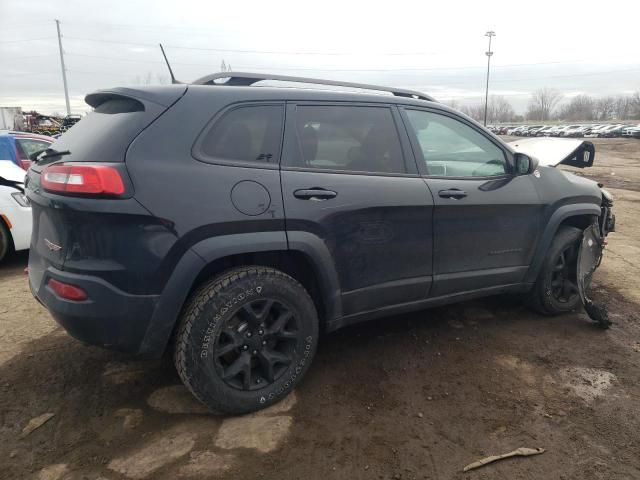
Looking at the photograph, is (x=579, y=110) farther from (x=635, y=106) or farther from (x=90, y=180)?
(x=90, y=180)

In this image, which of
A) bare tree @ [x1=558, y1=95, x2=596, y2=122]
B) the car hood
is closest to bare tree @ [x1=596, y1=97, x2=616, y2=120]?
bare tree @ [x1=558, y1=95, x2=596, y2=122]

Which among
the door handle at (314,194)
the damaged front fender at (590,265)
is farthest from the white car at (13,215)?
the damaged front fender at (590,265)

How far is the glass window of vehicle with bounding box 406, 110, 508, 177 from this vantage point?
332 cm

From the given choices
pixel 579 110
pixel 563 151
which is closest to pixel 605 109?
pixel 579 110

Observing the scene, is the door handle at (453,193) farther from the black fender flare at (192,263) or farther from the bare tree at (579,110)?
the bare tree at (579,110)

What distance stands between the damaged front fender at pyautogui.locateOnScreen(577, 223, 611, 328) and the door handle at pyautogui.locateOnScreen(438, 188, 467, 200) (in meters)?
1.42

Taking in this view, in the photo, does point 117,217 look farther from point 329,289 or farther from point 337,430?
point 337,430

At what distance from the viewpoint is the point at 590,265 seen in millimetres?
4195

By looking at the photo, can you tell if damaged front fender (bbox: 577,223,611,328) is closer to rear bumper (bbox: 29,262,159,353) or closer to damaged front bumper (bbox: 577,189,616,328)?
damaged front bumper (bbox: 577,189,616,328)

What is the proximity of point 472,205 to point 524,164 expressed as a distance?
0.66 meters

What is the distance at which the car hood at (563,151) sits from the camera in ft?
14.7

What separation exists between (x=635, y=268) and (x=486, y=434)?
4018 mm

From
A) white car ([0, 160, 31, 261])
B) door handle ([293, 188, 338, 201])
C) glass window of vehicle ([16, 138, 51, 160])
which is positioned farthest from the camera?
glass window of vehicle ([16, 138, 51, 160])

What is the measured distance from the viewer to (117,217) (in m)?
2.27
